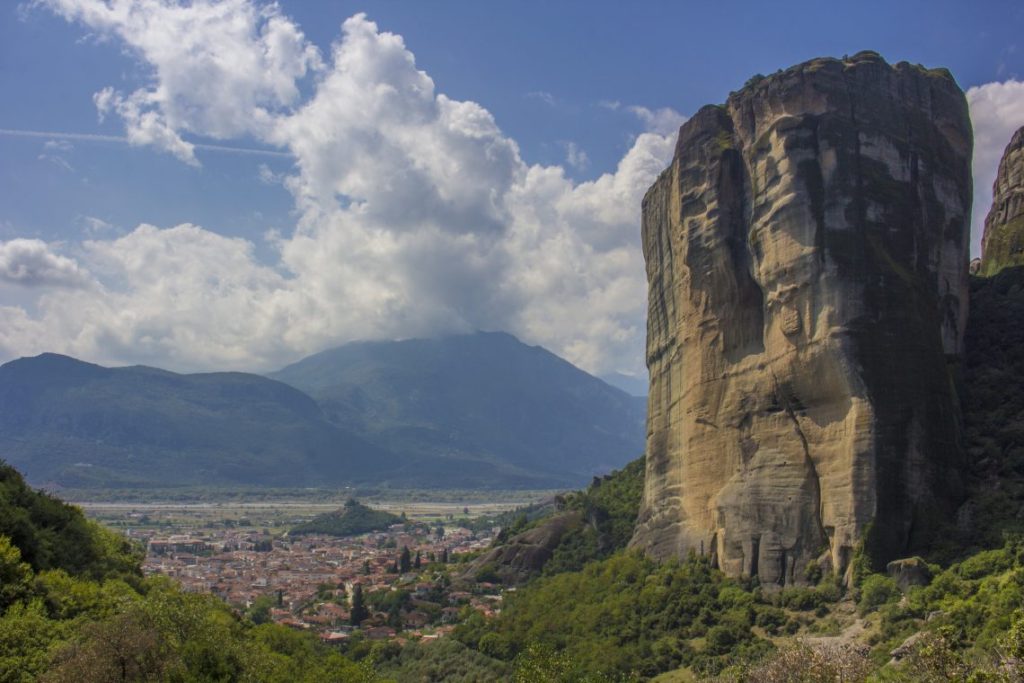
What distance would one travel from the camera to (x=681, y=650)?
50750 millimetres

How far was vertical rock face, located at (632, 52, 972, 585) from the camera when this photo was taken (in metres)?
49.0

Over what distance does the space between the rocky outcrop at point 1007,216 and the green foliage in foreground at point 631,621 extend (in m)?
37.8

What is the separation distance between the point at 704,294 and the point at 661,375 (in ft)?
35.7

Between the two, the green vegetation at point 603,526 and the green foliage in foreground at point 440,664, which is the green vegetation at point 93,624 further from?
the green vegetation at point 603,526

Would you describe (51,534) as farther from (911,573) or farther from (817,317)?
(817,317)

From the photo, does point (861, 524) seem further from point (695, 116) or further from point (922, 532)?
point (695, 116)

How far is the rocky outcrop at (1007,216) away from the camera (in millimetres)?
71250

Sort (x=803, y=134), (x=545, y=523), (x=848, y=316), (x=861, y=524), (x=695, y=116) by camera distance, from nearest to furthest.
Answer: (x=861, y=524)
(x=848, y=316)
(x=803, y=134)
(x=695, y=116)
(x=545, y=523)

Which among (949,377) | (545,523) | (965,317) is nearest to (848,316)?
(949,377)

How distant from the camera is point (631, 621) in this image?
187 feet

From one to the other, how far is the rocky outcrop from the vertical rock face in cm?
1449

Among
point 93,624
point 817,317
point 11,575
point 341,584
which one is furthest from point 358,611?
point 93,624

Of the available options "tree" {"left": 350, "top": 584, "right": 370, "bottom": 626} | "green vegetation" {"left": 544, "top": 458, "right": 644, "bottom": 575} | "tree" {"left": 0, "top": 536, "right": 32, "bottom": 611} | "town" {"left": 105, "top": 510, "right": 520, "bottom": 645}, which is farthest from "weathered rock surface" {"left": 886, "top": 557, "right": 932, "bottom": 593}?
"tree" {"left": 350, "top": 584, "right": 370, "bottom": 626}

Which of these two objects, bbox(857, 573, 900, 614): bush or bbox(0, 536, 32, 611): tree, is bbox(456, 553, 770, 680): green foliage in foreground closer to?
bbox(857, 573, 900, 614): bush
